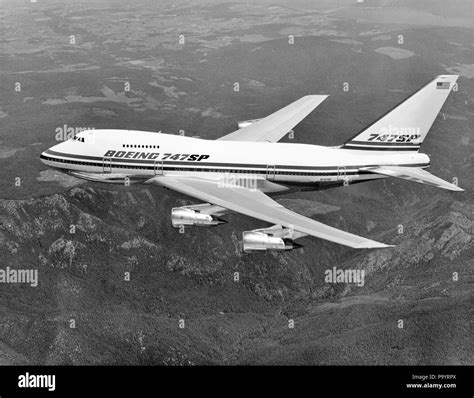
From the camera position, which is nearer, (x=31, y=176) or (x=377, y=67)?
(x=31, y=176)

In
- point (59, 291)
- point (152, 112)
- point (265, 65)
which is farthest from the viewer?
point (265, 65)

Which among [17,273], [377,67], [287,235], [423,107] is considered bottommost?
[377,67]

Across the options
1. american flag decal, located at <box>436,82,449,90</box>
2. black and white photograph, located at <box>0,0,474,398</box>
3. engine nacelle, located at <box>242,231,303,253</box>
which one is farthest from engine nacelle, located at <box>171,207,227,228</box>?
american flag decal, located at <box>436,82,449,90</box>

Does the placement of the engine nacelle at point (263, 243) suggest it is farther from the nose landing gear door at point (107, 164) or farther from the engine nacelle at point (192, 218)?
the nose landing gear door at point (107, 164)

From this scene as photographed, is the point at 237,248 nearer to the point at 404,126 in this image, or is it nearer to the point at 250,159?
the point at 250,159

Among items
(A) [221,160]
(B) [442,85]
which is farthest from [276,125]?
(B) [442,85]

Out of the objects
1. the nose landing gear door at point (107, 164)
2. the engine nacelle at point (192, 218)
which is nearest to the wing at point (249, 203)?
the engine nacelle at point (192, 218)

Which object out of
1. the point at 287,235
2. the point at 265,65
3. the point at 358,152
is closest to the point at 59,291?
the point at 287,235

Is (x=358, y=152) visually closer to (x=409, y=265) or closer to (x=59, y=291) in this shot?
(x=409, y=265)
